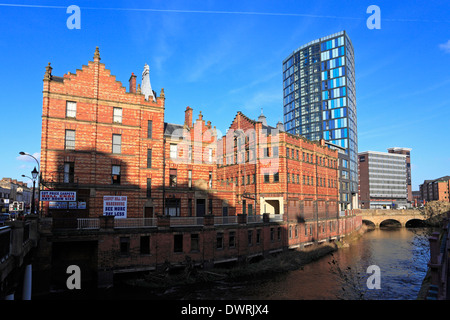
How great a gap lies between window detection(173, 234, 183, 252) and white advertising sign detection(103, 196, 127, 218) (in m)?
6.11

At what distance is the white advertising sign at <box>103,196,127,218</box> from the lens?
1193 inches

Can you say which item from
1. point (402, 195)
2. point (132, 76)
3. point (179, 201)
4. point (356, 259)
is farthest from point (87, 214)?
point (402, 195)

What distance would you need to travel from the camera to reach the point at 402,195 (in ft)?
519

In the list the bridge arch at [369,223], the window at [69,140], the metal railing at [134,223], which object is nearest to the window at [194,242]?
the metal railing at [134,223]

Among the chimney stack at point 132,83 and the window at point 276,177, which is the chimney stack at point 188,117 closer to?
the chimney stack at point 132,83

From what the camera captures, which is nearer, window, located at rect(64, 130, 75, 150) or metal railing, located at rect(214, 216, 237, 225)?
window, located at rect(64, 130, 75, 150)

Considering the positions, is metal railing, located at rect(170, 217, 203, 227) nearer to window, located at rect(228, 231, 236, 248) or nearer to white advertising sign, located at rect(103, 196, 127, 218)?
window, located at rect(228, 231, 236, 248)

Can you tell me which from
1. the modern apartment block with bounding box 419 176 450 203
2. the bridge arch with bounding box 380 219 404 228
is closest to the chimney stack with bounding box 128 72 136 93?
the bridge arch with bounding box 380 219 404 228

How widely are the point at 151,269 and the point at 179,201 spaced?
396 inches

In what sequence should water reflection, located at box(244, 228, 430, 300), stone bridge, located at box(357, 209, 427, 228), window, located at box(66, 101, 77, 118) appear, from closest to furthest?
1. water reflection, located at box(244, 228, 430, 300)
2. window, located at box(66, 101, 77, 118)
3. stone bridge, located at box(357, 209, 427, 228)

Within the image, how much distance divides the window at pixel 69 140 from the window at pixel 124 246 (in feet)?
34.6

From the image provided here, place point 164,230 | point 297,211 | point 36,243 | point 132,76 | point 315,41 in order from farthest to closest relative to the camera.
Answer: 1. point 315,41
2. point 297,211
3. point 132,76
4. point 164,230
5. point 36,243
